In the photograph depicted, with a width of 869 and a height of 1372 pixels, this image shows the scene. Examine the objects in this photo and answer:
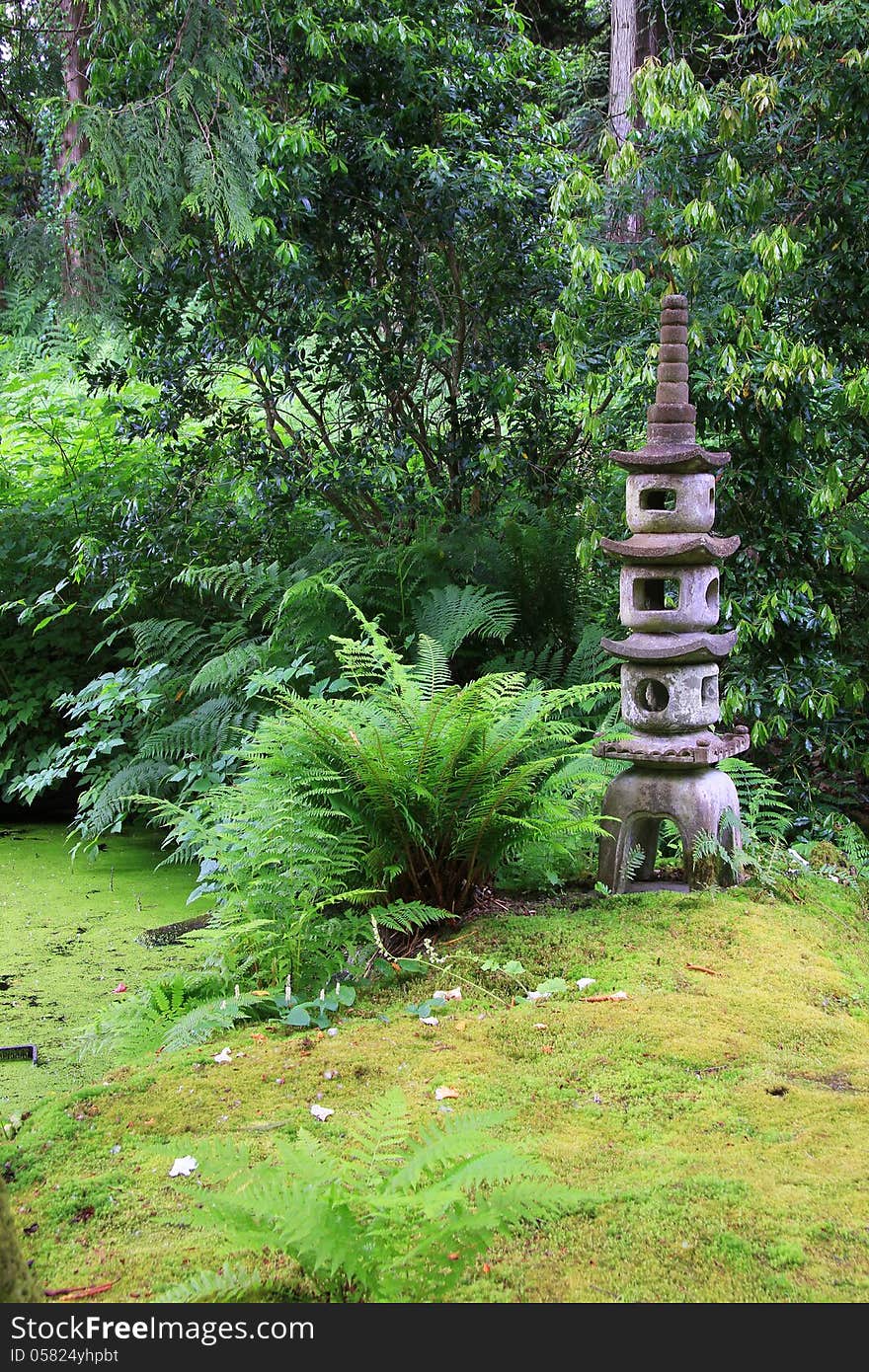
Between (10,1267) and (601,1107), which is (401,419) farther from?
(10,1267)

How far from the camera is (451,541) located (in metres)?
5.93

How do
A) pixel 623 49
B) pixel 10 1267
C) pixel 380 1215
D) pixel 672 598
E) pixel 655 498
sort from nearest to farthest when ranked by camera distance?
pixel 10 1267 < pixel 380 1215 < pixel 672 598 < pixel 655 498 < pixel 623 49

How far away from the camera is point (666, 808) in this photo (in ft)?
12.4

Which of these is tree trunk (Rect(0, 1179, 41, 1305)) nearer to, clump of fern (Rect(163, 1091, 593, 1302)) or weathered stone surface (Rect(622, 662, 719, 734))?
A: clump of fern (Rect(163, 1091, 593, 1302))

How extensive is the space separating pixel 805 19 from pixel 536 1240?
4480mm

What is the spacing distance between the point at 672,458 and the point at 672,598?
0.44 meters

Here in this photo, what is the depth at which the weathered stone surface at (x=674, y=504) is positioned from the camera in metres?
3.90

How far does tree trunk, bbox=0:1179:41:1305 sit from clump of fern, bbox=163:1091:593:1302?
0.19 metres

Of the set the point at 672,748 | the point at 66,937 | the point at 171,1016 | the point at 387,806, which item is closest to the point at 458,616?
the point at 672,748

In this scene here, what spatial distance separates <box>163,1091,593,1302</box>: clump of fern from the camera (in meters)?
1.68

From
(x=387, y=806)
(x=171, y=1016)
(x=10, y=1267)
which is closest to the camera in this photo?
(x=10, y=1267)

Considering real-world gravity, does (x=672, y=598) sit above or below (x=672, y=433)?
below

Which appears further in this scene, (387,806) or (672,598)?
(672,598)

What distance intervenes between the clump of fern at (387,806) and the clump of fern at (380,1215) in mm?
1522
